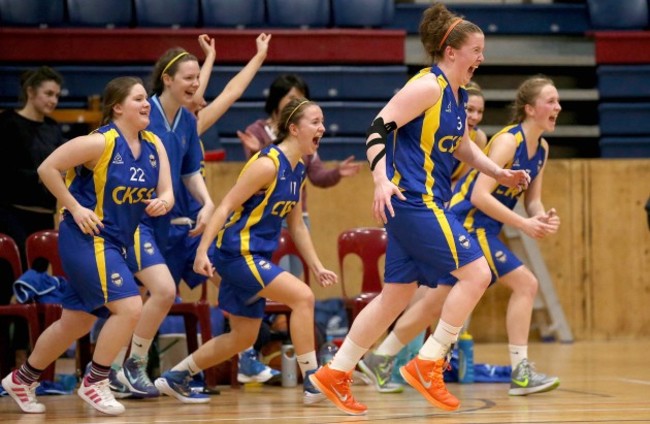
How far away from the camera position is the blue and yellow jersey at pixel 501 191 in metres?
6.20

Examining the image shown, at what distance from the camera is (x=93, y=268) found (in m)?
5.26

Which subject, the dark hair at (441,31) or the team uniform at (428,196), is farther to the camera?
the dark hair at (441,31)

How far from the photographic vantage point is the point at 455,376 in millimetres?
6984

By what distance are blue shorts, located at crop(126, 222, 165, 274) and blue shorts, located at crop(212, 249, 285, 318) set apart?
1.05 feet

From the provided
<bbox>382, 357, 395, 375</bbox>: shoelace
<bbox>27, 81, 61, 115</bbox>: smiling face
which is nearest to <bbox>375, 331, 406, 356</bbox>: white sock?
<bbox>382, 357, 395, 375</bbox>: shoelace

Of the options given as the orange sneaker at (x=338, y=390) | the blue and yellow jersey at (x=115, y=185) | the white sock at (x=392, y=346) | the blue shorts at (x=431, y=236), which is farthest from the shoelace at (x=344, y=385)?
the blue and yellow jersey at (x=115, y=185)

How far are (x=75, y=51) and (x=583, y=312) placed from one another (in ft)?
18.2

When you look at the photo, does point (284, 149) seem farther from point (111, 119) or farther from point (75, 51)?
point (75, 51)

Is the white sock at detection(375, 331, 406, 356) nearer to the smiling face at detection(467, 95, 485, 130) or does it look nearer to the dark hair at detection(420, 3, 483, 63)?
the smiling face at detection(467, 95, 485, 130)

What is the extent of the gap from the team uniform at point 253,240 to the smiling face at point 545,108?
4.64ft

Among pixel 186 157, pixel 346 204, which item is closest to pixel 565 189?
pixel 346 204

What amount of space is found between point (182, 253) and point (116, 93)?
1.22 m

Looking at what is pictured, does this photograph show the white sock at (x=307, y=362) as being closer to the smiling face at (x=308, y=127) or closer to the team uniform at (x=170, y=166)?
the team uniform at (x=170, y=166)

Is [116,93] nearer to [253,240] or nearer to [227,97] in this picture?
[253,240]
